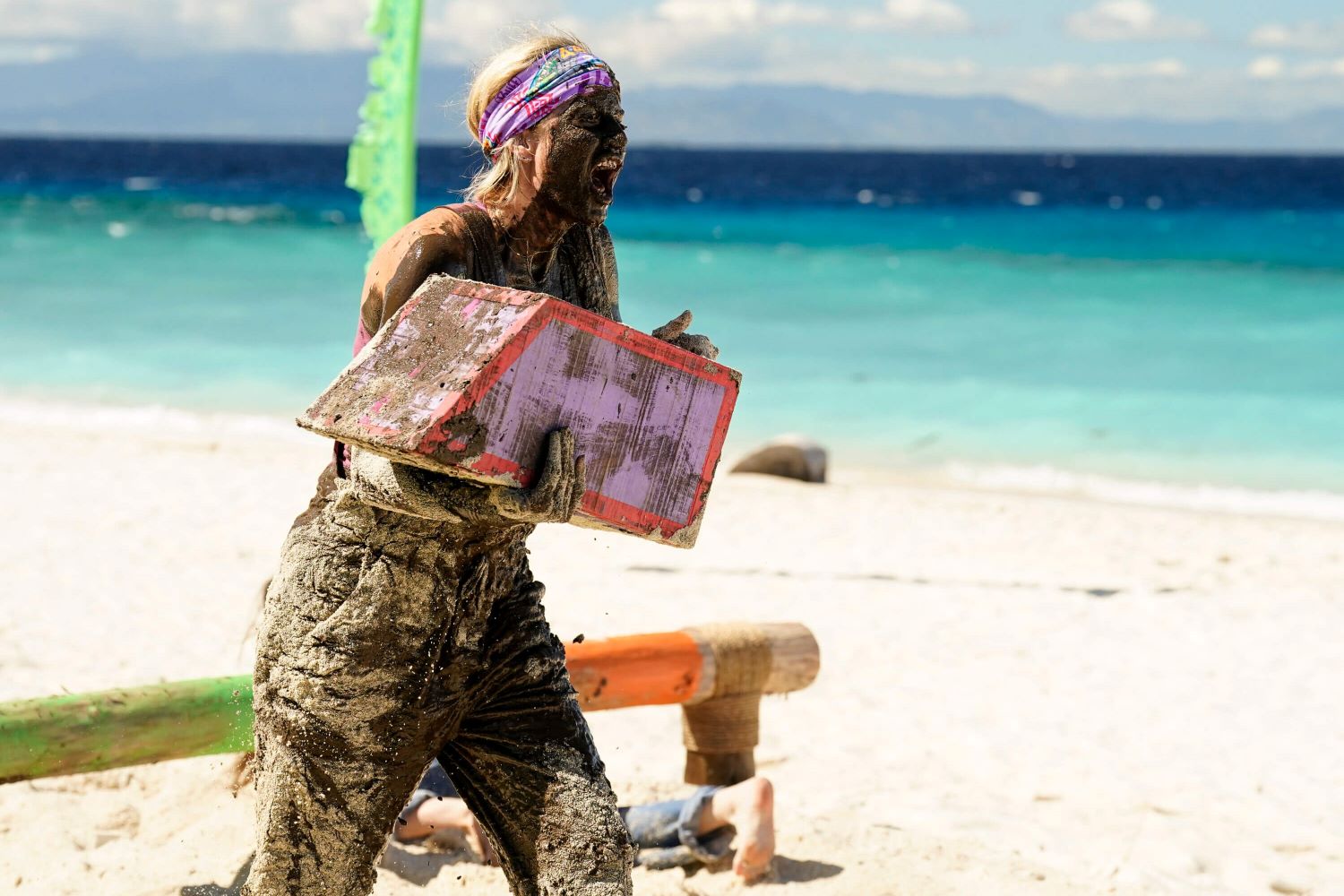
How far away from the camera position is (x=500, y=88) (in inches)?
105

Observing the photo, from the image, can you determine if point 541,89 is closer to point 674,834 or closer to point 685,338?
point 685,338

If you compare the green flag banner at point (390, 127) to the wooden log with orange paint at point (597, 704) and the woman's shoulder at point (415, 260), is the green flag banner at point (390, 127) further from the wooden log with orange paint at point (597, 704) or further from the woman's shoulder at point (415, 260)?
the woman's shoulder at point (415, 260)

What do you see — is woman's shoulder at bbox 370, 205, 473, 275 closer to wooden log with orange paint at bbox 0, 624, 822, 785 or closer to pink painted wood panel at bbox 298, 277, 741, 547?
pink painted wood panel at bbox 298, 277, 741, 547

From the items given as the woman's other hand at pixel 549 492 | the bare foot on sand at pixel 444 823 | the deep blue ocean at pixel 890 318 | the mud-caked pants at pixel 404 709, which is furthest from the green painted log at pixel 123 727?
the woman's other hand at pixel 549 492

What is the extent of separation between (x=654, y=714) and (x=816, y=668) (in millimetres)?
1365

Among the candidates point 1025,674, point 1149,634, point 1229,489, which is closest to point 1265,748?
point 1025,674

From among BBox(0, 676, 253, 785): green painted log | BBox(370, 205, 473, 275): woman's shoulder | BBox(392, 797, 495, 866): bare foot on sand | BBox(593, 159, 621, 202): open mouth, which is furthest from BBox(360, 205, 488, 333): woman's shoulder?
BBox(392, 797, 495, 866): bare foot on sand

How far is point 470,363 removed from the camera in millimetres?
2311

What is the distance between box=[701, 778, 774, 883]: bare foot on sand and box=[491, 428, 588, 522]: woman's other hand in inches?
75.2

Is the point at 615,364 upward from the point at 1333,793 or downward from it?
upward

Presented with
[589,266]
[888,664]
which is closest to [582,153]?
[589,266]

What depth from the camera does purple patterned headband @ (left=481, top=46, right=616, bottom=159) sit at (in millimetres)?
2598

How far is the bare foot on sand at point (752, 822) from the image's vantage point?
13.3 ft

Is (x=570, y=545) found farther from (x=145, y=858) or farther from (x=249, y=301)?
(x=249, y=301)
